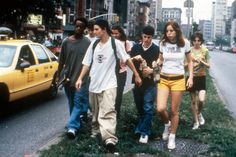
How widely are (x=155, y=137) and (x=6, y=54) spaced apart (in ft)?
13.3

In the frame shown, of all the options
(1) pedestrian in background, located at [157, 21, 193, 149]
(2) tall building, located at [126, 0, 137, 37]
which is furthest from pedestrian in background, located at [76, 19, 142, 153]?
(2) tall building, located at [126, 0, 137, 37]

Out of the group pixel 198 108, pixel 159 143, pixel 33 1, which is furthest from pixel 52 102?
pixel 33 1

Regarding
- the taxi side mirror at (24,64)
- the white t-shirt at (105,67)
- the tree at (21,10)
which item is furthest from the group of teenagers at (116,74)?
the tree at (21,10)

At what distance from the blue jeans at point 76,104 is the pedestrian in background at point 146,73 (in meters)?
0.92

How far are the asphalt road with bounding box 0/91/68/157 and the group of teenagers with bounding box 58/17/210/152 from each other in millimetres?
685

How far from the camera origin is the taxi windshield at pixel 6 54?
9.66 metres

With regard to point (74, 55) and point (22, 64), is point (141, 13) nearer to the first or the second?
point (22, 64)

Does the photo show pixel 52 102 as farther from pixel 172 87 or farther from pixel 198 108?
pixel 172 87

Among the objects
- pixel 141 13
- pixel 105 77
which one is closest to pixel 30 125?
pixel 105 77

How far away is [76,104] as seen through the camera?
7.57m

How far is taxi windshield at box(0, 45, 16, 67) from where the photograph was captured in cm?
966

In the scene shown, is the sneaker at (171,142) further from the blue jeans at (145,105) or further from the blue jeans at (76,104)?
the blue jeans at (76,104)

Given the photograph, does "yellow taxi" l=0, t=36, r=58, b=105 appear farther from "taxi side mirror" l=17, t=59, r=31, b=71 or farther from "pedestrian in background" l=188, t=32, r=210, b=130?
"pedestrian in background" l=188, t=32, r=210, b=130

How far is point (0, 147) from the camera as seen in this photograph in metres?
7.04
